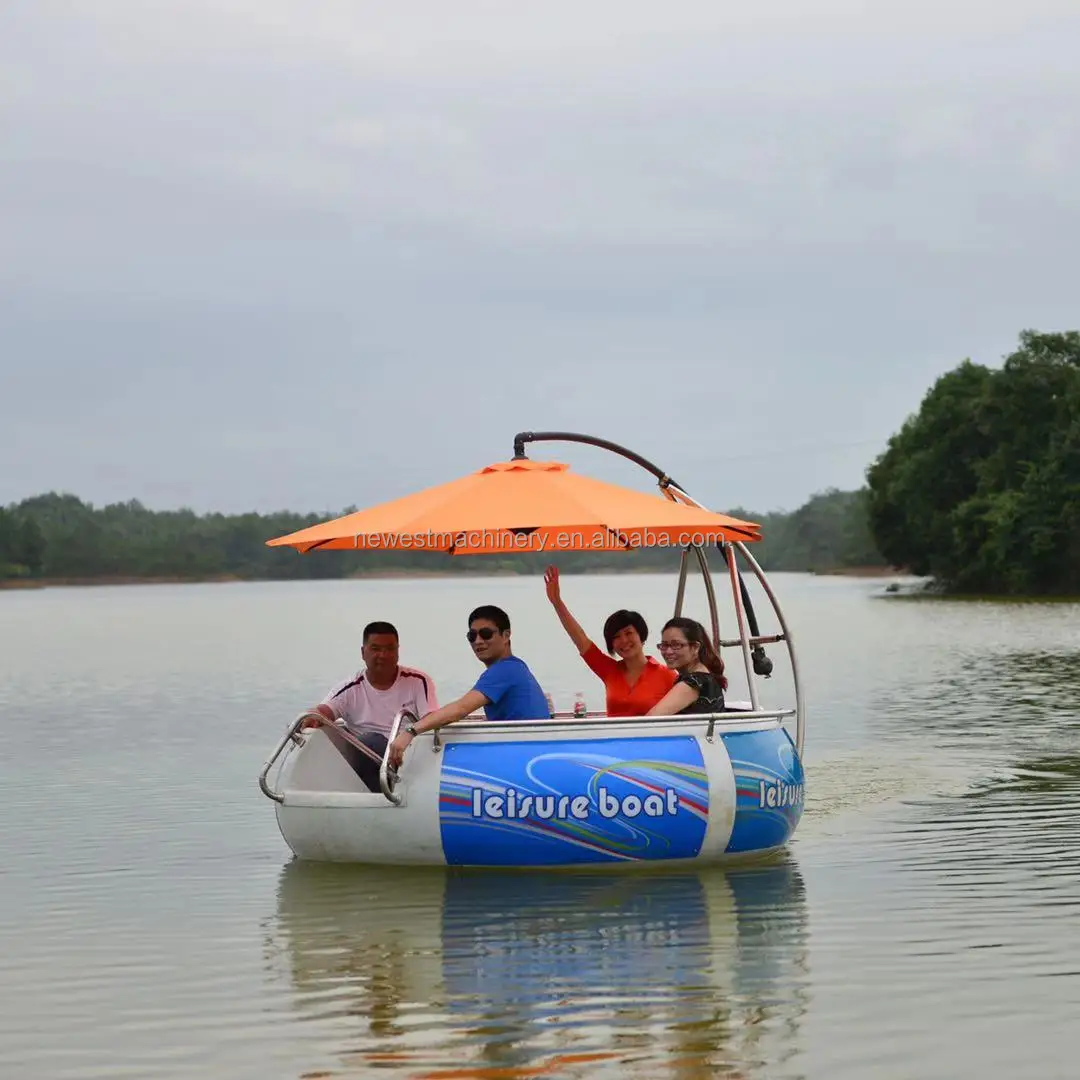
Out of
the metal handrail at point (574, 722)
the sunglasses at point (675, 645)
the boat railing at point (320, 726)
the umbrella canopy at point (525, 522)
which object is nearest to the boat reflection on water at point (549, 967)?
the boat railing at point (320, 726)

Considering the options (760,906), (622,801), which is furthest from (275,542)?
(760,906)

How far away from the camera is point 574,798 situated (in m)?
11.2

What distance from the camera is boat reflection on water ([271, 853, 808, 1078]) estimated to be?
7641mm

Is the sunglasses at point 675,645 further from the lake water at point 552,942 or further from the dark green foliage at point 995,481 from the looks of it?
the dark green foliage at point 995,481

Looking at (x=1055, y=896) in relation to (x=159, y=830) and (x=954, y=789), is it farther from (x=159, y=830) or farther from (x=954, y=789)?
(x=159, y=830)

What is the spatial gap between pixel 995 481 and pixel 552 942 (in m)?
79.6

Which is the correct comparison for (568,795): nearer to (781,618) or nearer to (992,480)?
(781,618)

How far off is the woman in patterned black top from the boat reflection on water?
1030mm

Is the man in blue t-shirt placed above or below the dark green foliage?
below

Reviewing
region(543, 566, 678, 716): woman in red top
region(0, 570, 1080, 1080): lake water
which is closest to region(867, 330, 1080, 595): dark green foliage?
region(0, 570, 1080, 1080): lake water

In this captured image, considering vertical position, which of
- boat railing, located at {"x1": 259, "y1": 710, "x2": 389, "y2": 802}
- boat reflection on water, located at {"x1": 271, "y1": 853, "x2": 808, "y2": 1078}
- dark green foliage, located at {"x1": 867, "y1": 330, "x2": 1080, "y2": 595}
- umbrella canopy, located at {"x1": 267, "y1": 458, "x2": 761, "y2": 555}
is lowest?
boat reflection on water, located at {"x1": 271, "y1": 853, "x2": 808, "y2": 1078}

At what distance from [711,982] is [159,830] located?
6.96 meters

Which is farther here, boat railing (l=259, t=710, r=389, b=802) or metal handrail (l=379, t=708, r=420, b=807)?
boat railing (l=259, t=710, r=389, b=802)

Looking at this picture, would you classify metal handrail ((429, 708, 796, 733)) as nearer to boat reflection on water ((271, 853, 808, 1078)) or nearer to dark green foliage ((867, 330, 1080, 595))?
boat reflection on water ((271, 853, 808, 1078))
